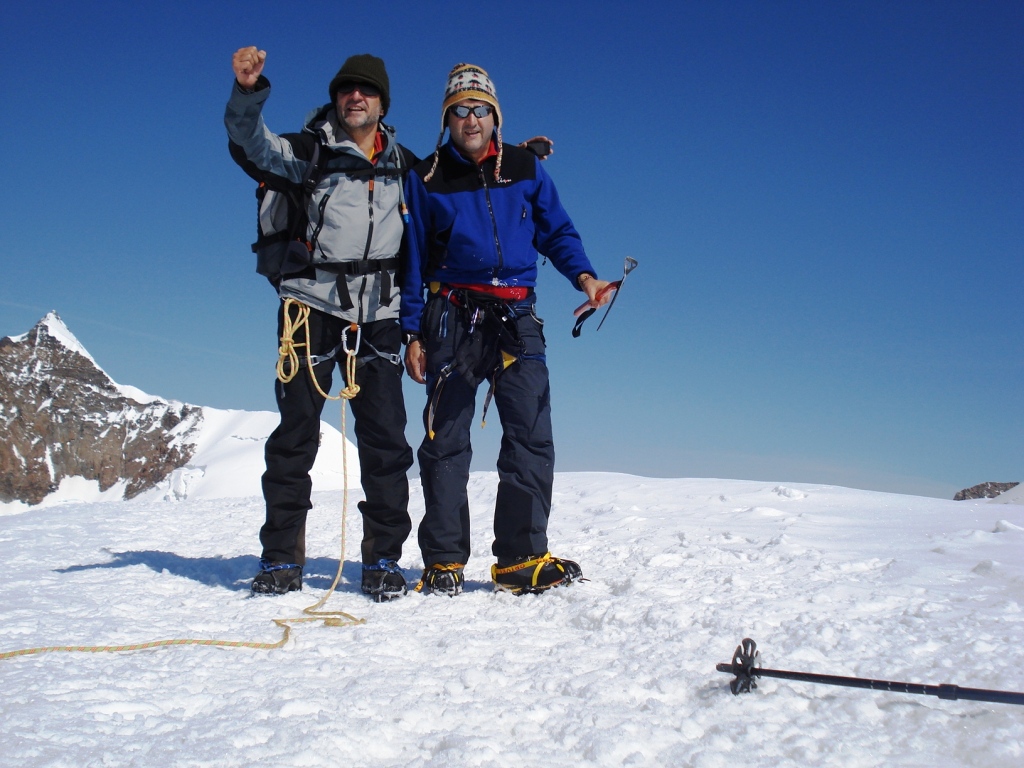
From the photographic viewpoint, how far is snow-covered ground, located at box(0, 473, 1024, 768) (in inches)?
70.4

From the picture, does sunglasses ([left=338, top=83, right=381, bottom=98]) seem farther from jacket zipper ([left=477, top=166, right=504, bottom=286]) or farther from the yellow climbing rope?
the yellow climbing rope

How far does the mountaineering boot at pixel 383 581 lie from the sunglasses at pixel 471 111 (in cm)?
229

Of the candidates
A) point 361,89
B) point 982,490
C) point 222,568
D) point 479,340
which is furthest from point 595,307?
point 982,490

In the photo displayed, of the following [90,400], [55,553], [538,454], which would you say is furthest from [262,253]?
[90,400]

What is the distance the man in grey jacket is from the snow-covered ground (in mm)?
404

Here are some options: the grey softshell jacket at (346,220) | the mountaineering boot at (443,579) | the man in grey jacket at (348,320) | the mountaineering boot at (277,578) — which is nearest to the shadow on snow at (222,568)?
the mountaineering boot at (277,578)

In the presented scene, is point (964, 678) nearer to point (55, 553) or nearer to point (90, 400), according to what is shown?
point (55, 553)

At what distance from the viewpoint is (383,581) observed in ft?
11.9

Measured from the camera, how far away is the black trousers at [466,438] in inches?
147

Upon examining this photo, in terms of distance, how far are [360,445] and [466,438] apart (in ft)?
1.81

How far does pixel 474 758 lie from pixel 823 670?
1109 mm

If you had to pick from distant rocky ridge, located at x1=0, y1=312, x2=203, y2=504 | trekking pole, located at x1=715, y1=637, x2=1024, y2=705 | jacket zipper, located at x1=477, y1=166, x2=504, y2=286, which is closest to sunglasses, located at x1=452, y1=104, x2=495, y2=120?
jacket zipper, located at x1=477, y1=166, x2=504, y2=286

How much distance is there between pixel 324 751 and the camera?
1783mm

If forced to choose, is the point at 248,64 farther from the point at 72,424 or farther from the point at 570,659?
the point at 72,424
